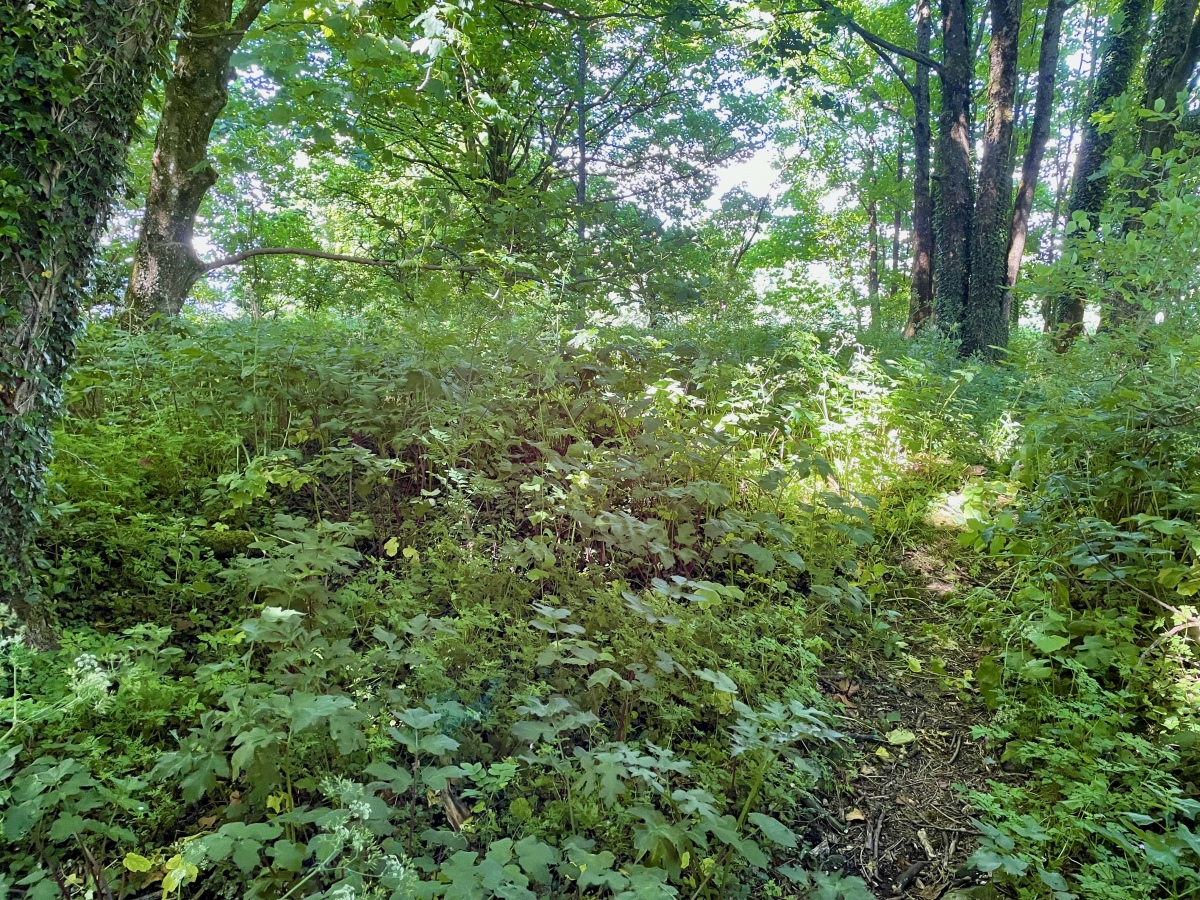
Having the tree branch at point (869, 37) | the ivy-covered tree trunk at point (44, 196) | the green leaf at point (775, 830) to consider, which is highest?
the tree branch at point (869, 37)

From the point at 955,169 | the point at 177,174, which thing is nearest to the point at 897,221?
the point at 955,169

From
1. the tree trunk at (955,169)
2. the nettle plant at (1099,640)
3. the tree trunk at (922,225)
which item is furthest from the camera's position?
the tree trunk at (922,225)

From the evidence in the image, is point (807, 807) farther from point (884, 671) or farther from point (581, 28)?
point (581, 28)

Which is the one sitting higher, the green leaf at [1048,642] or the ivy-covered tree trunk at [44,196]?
the ivy-covered tree trunk at [44,196]

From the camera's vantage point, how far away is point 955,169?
27.5ft

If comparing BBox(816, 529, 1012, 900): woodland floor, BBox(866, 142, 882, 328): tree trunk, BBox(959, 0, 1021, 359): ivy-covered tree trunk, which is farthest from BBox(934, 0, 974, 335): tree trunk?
BBox(866, 142, 882, 328): tree trunk

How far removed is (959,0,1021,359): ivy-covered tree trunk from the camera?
25.4 feet

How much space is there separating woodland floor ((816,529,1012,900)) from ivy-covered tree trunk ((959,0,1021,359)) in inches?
225

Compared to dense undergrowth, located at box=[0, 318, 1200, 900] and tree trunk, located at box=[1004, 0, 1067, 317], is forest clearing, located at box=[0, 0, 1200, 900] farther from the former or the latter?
tree trunk, located at box=[1004, 0, 1067, 317]

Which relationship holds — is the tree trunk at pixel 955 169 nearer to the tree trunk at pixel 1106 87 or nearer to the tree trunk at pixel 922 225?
the tree trunk at pixel 922 225

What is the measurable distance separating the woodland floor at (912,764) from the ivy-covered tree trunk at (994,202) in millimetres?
5708

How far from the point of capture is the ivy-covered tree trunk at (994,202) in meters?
7.74

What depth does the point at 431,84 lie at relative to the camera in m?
3.06

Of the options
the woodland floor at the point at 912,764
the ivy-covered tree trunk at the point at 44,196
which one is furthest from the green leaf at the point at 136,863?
the woodland floor at the point at 912,764
